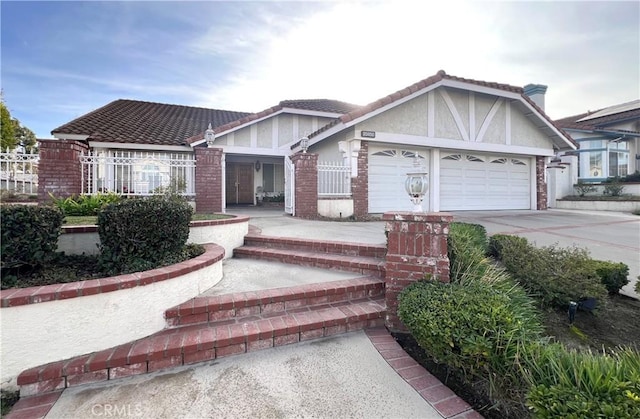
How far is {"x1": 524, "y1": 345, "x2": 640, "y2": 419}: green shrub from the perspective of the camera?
4.20 feet

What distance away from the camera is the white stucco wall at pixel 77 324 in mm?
2041

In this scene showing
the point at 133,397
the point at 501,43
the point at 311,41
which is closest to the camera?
the point at 133,397

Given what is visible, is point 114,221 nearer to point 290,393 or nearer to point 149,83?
point 290,393

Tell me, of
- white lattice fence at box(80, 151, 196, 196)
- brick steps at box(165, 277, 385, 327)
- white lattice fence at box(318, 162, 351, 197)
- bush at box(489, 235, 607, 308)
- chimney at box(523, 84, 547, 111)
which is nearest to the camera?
brick steps at box(165, 277, 385, 327)

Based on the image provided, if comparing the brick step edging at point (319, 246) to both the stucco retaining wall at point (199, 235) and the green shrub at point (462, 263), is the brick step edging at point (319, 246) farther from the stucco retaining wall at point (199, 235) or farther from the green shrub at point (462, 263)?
the green shrub at point (462, 263)

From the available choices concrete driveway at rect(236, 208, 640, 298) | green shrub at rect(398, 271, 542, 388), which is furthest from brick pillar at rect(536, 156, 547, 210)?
green shrub at rect(398, 271, 542, 388)

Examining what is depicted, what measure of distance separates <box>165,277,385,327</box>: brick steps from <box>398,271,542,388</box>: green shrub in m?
0.79

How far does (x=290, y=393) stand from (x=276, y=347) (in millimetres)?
616

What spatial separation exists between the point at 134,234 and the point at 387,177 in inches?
348

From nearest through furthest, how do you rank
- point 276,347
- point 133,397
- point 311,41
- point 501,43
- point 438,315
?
point 133,397 < point 438,315 < point 276,347 < point 311,41 < point 501,43

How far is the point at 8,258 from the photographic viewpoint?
243cm

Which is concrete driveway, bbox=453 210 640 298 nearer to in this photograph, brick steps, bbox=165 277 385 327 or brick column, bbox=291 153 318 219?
brick steps, bbox=165 277 385 327

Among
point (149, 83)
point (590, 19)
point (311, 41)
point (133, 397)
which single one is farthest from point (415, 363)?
point (149, 83)

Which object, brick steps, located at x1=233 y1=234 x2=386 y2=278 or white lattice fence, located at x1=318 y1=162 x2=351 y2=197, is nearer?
brick steps, located at x1=233 y1=234 x2=386 y2=278
